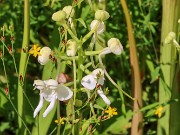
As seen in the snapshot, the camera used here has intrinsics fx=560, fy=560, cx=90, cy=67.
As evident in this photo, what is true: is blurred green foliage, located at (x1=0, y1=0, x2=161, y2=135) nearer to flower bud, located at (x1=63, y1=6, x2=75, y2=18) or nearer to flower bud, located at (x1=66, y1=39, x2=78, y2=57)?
flower bud, located at (x1=63, y1=6, x2=75, y2=18)

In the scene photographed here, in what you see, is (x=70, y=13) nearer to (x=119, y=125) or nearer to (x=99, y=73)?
(x=99, y=73)

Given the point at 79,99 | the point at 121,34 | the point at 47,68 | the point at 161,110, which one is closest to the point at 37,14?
the point at 121,34

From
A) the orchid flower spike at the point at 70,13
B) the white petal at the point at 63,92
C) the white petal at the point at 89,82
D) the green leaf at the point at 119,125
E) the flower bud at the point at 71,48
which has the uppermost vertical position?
the orchid flower spike at the point at 70,13

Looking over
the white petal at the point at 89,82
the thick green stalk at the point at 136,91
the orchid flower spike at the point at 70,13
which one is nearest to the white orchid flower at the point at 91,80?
the white petal at the point at 89,82

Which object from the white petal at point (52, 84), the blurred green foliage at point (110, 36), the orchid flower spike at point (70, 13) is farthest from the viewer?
the blurred green foliage at point (110, 36)

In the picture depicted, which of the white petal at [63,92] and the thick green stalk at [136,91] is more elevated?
the white petal at [63,92]

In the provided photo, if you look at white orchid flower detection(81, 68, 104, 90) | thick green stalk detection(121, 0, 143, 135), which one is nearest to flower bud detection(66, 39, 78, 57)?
white orchid flower detection(81, 68, 104, 90)

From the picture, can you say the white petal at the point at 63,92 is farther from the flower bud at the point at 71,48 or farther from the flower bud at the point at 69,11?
the flower bud at the point at 69,11

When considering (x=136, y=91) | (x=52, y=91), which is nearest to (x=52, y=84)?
(x=52, y=91)
